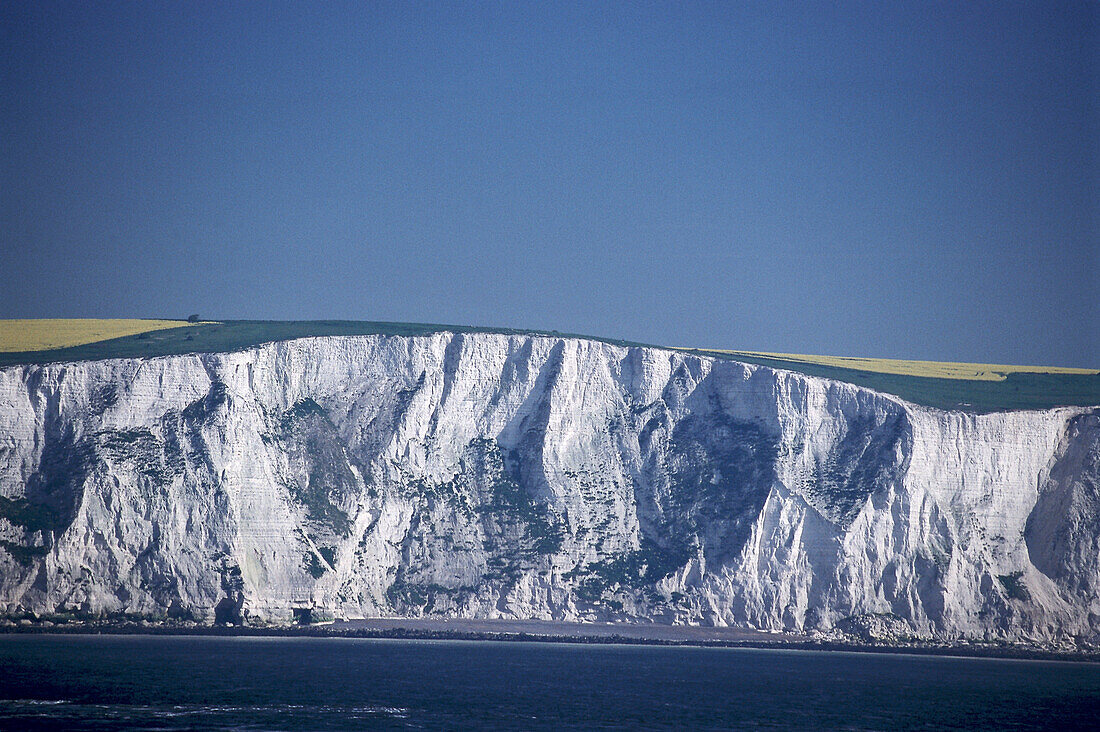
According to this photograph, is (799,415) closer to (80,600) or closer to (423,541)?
(423,541)

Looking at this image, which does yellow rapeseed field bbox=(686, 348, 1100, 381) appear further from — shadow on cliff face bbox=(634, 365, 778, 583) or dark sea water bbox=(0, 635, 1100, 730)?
dark sea water bbox=(0, 635, 1100, 730)

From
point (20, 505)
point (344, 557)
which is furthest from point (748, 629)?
point (20, 505)

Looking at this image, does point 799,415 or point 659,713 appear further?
point 799,415

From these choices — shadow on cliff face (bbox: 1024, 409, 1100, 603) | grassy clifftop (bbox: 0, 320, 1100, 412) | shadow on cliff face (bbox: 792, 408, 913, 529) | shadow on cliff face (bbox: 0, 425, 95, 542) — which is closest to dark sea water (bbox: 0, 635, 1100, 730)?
shadow on cliff face (bbox: 0, 425, 95, 542)

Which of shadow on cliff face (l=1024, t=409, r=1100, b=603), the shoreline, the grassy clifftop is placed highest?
the grassy clifftop

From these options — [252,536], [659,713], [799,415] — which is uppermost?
[799,415]

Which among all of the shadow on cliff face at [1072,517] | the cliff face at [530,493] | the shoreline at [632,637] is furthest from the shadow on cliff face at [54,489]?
the shadow on cliff face at [1072,517]

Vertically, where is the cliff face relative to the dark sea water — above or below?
above
